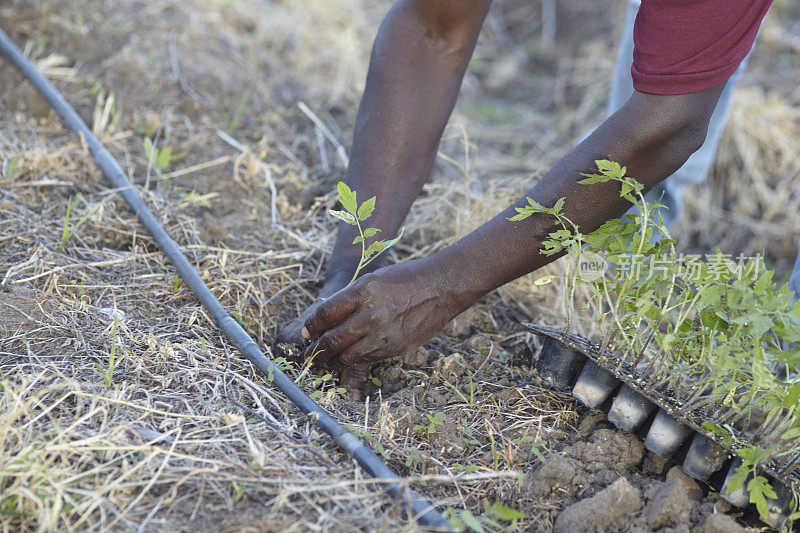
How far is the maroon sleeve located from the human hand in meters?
0.68

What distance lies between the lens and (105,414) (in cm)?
147

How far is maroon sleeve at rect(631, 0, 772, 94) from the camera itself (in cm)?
141

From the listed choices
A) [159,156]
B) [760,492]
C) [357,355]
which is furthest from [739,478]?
[159,156]

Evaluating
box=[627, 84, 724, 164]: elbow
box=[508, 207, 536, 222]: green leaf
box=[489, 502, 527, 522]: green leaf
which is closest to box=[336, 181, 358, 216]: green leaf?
box=[508, 207, 536, 222]: green leaf

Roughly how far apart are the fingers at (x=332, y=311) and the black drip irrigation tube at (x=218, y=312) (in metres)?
0.15

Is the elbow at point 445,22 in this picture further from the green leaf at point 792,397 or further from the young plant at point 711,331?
the green leaf at point 792,397

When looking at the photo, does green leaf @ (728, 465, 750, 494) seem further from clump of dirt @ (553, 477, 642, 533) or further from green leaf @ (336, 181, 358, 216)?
green leaf @ (336, 181, 358, 216)

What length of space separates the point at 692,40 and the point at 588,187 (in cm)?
38

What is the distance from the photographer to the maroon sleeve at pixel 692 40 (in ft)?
4.64

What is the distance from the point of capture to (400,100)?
2090 millimetres

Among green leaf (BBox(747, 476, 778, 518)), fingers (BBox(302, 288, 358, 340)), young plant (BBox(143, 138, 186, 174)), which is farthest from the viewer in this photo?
young plant (BBox(143, 138, 186, 174))

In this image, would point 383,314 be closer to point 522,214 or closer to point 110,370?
point 522,214

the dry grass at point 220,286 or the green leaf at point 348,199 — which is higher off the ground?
the green leaf at point 348,199

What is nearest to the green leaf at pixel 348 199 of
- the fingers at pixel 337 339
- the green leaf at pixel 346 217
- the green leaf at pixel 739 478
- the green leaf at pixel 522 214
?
the green leaf at pixel 346 217
